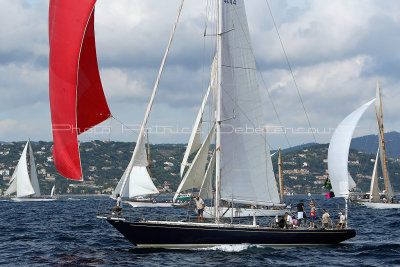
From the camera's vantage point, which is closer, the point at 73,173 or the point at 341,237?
the point at 73,173

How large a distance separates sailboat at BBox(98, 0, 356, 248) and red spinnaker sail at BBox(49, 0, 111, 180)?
11.9 ft

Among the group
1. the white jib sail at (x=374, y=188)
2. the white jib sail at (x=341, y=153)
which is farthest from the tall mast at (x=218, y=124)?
the white jib sail at (x=374, y=188)

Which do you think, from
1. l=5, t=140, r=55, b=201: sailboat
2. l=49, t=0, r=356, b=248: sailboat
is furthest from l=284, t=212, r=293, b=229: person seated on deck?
l=5, t=140, r=55, b=201: sailboat

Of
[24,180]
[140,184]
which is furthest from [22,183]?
[140,184]

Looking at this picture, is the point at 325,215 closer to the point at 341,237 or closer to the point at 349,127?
the point at 341,237

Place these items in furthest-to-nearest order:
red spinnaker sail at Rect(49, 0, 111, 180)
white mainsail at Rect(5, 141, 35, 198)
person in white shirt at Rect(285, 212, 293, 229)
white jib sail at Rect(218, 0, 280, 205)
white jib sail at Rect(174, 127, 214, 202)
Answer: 1. white mainsail at Rect(5, 141, 35, 198)
2. white jib sail at Rect(174, 127, 214, 202)
3. person in white shirt at Rect(285, 212, 293, 229)
4. white jib sail at Rect(218, 0, 280, 205)
5. red spinnaker sail at Rect(49, 0, 111, 180)

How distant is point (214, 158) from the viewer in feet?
89.7

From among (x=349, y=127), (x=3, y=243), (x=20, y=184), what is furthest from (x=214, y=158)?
(x=20, y=184)

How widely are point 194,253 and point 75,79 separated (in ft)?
31.7

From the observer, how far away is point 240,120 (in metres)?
27.4

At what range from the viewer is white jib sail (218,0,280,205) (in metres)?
26.5

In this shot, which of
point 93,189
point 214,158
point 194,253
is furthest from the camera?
point 93,189

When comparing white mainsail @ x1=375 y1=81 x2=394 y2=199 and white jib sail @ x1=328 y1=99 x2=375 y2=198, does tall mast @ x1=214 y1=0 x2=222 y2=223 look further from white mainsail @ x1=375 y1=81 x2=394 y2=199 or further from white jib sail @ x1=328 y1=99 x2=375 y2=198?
white mainsail @ x1=375 y1=81 x2=394 y2=199

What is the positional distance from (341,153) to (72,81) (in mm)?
25999
